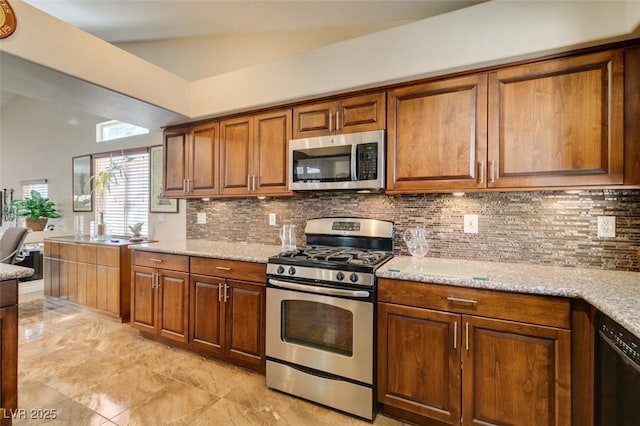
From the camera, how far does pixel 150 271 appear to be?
2756mm

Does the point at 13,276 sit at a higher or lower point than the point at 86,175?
lower

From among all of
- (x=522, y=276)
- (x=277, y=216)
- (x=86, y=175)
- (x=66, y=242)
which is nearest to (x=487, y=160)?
(x=522, y=276)

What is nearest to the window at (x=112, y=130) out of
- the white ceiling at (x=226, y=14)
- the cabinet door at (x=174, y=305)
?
the white ceiling at (x=226, y=14)

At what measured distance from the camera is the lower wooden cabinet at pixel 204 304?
2244 millimetres

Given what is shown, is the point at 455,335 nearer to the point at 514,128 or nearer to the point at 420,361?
the point at 420,361

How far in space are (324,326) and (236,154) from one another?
1701 millimetres

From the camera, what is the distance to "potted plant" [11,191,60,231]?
17.0 ft

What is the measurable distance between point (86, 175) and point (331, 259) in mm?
5031

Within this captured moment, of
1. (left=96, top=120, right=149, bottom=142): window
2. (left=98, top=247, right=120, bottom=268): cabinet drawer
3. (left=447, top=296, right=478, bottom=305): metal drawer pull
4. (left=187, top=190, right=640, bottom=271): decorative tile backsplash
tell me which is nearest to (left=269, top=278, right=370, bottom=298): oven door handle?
(left=447, top=296, right=478, bottom=305): metal drawer pull

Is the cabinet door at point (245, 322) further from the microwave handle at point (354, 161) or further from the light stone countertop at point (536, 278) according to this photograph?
the microwave handle at point (354, 161)

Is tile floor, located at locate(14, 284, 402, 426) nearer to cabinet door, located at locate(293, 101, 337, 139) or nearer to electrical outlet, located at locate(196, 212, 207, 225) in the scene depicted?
electrical outlet, located at locate(196, 212, 207, 225)

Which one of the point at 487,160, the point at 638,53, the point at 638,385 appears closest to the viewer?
the point at 638,385

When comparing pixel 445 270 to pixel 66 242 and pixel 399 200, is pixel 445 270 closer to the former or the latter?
pixel 399 200

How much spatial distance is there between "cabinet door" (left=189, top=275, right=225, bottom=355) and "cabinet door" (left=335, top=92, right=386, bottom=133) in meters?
1.54
